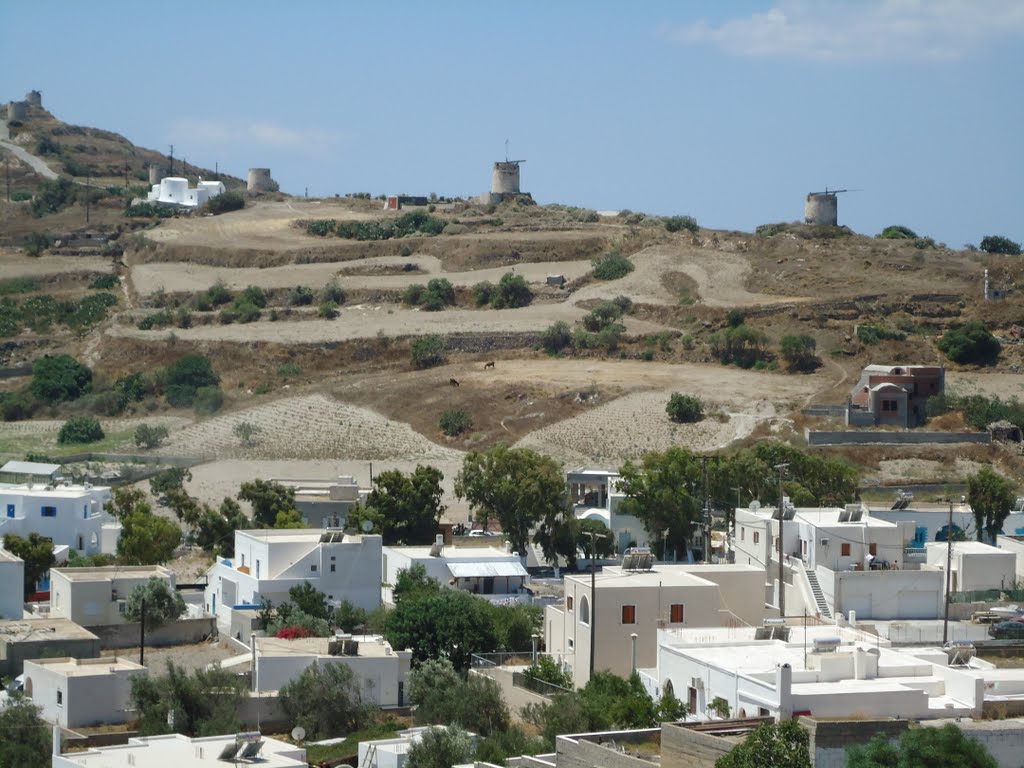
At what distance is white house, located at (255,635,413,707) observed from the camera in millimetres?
31359

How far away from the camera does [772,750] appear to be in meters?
19.5

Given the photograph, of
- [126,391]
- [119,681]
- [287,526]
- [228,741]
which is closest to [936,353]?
[126,391]

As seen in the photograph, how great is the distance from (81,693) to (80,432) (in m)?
38.3

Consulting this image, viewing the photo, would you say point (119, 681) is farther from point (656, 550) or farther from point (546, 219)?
point (546, 219)

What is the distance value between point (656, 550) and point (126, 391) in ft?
109

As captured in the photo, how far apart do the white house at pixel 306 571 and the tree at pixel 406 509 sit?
302 inches

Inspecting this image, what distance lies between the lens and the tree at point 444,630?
3347 centimetres

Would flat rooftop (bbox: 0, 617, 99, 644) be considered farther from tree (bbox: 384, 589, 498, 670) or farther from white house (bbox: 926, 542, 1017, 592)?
white house (bbox: 926, 542, 1017, 592)

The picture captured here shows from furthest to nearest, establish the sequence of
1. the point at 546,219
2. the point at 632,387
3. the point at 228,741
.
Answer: the point at 546,219 → the point at 632,387 → the point at 228,741

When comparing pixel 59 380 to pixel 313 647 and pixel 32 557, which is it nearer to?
pixel 32 557

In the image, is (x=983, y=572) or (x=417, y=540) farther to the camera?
(x=417, y=540)

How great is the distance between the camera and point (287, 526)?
45938 millimetres

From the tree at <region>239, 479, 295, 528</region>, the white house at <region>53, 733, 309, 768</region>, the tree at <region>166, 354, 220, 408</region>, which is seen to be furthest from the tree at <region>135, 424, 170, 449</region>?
the white house at <region>53, 733, 309, 768</region>

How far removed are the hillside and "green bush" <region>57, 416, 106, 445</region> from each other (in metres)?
1.17
